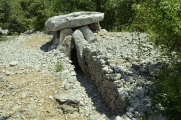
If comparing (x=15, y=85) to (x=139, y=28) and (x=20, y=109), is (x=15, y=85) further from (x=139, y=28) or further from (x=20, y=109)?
(x=139, y=28)

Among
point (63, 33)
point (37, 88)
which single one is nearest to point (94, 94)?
point (37, 88)

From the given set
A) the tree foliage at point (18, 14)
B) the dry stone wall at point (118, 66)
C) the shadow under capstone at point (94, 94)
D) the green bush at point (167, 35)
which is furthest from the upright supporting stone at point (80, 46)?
the tree foliage at point (18, 14)

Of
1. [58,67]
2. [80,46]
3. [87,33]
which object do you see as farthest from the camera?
[87,33]

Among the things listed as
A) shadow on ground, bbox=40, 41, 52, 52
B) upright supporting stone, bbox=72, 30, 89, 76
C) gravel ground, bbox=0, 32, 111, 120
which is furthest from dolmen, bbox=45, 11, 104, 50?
gravel ground, bbox=0, 32, 111, 120

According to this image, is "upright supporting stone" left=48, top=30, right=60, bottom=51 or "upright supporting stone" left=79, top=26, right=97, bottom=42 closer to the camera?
"upright supporting stone" left=79, top=26, right=97, bottom=42

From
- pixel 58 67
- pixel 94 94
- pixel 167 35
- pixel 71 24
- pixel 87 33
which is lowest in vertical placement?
pixel 94 94

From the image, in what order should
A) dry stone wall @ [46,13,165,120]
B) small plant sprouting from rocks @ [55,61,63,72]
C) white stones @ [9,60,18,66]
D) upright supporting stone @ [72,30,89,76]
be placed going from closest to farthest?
dry stone wall @ [46,13,165,120] < small plant sprouting from rocks @ [55,61,63,72] < white stones @ [9,60,18,66] < upright supporting stone @ [72,30,89,76]

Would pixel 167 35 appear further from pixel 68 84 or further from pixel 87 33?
pixel 87 33

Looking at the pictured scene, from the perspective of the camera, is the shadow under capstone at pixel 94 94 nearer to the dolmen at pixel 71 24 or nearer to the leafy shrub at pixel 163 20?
the dolmen at pixel 71 24

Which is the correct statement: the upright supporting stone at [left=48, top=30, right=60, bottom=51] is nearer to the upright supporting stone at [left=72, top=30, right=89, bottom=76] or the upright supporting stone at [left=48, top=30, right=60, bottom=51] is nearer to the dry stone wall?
the dry stone wall

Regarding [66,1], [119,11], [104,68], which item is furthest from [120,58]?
[66,1]

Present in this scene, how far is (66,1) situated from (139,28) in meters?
19.0

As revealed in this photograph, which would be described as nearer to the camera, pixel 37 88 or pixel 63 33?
pixel 37 88

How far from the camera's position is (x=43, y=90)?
42.2ft
